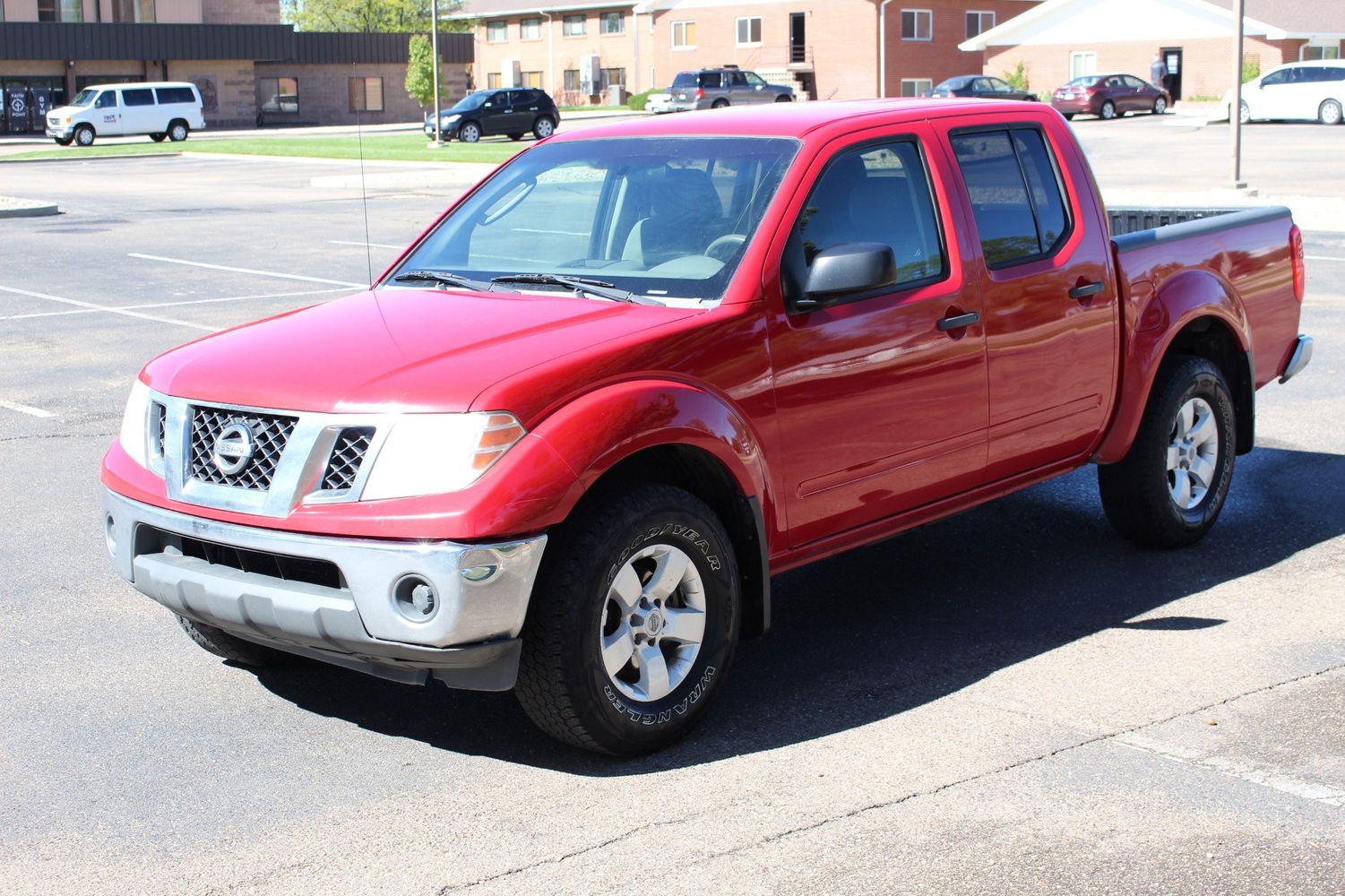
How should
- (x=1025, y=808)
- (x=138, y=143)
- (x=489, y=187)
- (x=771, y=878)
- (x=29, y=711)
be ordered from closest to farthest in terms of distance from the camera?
(x=771, y=878) → (x=1025, y=808) → (x=29, y=711) → (x=489, y=187) → (x=138, y=143)

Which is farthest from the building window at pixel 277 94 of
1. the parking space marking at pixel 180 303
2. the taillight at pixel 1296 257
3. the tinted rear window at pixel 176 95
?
the taillight at pixel 1296 257

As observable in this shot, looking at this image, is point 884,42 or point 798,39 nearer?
point 884,42

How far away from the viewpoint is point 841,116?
581 cm

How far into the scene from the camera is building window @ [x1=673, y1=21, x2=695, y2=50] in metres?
85.9

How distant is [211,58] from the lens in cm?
7225

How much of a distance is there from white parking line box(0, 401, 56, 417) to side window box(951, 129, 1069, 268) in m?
6.79

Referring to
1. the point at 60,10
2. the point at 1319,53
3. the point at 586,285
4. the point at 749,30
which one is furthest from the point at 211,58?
the point at 586,285

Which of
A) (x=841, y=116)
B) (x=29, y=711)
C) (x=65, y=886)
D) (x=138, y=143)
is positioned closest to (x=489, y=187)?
(x=841, y=116)

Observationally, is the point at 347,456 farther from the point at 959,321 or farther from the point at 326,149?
the point at 326,149

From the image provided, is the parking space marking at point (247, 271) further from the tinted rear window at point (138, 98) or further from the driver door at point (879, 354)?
the tinted rear window at point (138, 98)

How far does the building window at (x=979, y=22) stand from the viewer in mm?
80812

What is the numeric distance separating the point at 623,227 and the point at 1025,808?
2.45 meters

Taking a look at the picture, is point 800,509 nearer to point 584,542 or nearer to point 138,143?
point 584,542

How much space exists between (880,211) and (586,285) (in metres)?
1.13
